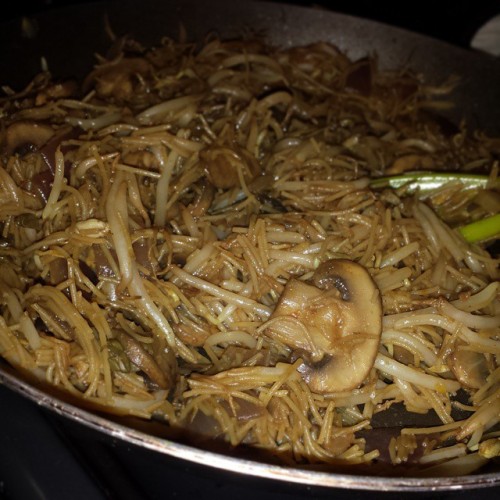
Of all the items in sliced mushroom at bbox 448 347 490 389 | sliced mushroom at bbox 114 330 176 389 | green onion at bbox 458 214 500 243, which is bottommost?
sliced mushroom at bbox 448 347 490 389

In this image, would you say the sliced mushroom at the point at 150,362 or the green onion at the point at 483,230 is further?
the green onion at the point at 483,230

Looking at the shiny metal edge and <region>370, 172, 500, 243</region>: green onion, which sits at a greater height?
<region>370, 172, 500, 243</region>: green onion

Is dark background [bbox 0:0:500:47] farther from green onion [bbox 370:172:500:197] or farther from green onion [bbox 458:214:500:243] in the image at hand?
green onion [bbox 458:214:500:243]

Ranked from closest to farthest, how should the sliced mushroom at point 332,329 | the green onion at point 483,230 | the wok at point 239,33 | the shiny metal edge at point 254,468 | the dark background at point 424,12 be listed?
the shiny metal edge at point 254,468 < the sliced mushroom at point 332,329 < the green onion at point 483,230 < the wok at point 239,33 < the dark background at point 424,12

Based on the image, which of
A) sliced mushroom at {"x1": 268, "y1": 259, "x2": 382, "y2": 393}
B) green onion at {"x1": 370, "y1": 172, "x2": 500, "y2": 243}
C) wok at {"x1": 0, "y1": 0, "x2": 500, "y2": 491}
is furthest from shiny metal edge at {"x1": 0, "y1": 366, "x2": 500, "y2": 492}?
wok at {"x1": 0, "y1": 0, "x2": 500, "y2": 491}

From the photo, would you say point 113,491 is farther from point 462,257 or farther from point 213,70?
point 213,70

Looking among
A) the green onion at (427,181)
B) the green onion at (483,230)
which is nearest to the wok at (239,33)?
the green onion at (427,181)

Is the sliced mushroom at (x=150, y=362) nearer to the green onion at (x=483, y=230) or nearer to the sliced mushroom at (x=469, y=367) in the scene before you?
Answer: the sliced mushroom at (x=469, y=367)
